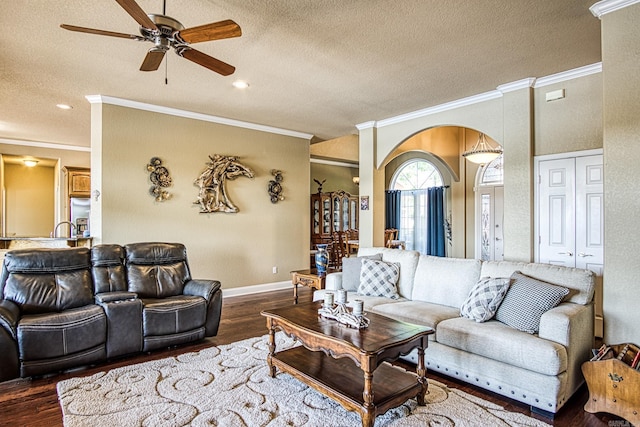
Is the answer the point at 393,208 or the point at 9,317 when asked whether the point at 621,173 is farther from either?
the point at 393,208

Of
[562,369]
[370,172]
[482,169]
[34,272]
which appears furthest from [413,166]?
[34,272]

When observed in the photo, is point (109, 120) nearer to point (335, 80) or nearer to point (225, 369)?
point (335, 80)

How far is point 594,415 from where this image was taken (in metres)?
2.43

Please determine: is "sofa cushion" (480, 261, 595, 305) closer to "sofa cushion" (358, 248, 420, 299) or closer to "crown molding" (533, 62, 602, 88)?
"sofa cushion" (358, 248, 420, 299)

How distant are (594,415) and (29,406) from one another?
3.89 m

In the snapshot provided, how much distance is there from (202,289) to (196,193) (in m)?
2.32

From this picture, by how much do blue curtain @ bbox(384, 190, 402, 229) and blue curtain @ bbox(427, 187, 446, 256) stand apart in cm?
101

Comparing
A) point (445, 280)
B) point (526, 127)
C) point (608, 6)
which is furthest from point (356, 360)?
point (526, 127)

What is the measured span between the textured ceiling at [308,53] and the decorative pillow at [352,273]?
2.17m

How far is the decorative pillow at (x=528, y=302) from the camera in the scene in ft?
8.93

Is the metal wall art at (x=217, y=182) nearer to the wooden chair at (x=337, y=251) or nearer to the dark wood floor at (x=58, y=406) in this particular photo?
the dark wood floor at (x=58, y=406)

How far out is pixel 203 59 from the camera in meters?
2.95

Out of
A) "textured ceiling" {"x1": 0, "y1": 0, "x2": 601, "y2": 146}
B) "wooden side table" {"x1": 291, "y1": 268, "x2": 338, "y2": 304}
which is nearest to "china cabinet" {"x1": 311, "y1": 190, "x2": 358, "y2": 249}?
"textured ceiling" {"x1": 0, "y1": 0, "x2": 601, "y2": 146}

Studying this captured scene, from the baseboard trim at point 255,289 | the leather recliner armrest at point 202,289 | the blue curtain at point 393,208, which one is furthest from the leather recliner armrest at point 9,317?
the blue curtain at point 393,208
